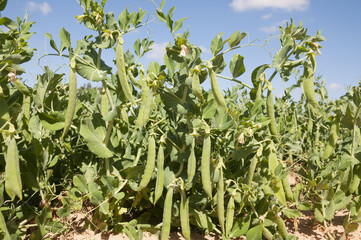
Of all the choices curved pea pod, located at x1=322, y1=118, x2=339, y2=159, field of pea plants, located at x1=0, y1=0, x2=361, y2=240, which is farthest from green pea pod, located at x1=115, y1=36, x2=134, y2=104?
curved pea pod, located at x1=322, y1=118, x2=339, y2=159

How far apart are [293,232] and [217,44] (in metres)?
1.72

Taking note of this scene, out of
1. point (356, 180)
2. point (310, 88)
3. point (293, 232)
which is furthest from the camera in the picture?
point (293, 232)

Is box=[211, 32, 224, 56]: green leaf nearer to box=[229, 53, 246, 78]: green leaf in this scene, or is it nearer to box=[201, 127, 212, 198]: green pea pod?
box=[229, 53, 246, 78]: green leaf

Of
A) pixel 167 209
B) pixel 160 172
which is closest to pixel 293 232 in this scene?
pixel 167 209

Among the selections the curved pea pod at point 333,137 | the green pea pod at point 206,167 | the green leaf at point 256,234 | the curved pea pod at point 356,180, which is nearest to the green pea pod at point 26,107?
the green pea pod at point 206,167

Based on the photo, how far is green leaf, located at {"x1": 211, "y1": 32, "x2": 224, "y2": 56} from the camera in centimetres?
205

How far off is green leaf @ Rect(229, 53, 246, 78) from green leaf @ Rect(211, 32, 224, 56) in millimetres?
168

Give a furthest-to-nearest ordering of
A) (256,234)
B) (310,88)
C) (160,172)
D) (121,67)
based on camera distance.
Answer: (256,234) < (310,88) < (160,172) < (121,67)

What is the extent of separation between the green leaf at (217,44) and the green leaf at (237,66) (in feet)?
0.55

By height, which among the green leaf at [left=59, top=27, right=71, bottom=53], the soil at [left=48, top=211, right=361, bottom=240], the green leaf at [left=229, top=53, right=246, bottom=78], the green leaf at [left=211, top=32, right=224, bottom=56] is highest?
the green leaf at [left=59, top=27, right=71, bottom=53]

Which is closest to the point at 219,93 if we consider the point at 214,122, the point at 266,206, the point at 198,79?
the point at 198,79

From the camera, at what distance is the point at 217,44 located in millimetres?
2061

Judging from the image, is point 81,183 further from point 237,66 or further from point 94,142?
point 237,66

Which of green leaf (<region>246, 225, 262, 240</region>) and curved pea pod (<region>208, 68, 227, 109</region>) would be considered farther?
green leaf (<region>246, 225, 262, 240</region>)
